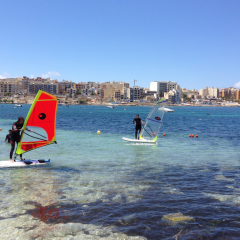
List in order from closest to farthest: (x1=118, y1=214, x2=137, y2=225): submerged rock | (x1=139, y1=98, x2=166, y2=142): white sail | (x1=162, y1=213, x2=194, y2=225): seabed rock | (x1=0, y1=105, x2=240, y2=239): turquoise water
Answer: (x1=0, y1=105, x2=240, y2=239): turquoise water
(x1=118, y1=214, x2=137, y2=225): submerged rock
(x1=162, y1=213, x2=194, y2=225): seabed rock
(x1=139, y1=98, x2=166, y2=142): white sail

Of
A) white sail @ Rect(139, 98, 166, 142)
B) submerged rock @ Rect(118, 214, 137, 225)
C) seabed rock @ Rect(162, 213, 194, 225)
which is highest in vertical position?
white sail @ Rect(139, 98, 166, 142)

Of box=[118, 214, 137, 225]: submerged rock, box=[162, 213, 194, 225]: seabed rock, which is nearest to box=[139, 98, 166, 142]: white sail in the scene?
box=[162, 213, 194, 225]: seabed rock

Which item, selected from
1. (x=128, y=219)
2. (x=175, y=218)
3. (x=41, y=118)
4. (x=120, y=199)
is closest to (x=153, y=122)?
(x=41, y=118)

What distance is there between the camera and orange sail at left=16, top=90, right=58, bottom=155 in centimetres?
1195

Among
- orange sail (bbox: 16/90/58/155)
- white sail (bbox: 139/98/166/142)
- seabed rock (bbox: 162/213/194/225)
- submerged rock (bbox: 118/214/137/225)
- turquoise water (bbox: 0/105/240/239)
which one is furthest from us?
white sail (bbox: 139/98/166/142)

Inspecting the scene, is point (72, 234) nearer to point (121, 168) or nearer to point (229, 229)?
point (229, 229)

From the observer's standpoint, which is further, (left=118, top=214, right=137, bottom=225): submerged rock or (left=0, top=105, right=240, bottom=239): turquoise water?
(left=118, top=214, right=137, bottom=225): submerged rock

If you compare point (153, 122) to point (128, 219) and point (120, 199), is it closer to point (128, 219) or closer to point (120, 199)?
point (120, 199)

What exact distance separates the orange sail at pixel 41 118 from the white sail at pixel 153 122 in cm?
962

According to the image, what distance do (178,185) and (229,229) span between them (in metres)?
3.40

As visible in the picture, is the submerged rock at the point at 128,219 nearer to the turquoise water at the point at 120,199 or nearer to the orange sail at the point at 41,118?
the turquoise water at the point at 120,199

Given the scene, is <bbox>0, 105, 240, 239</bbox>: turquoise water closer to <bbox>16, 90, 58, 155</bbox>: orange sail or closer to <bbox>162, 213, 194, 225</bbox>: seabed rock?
<bbox>162, 213, 194, 225</bbox>: seabed rock

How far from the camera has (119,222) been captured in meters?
7.14

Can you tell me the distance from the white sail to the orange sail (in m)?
9.62
